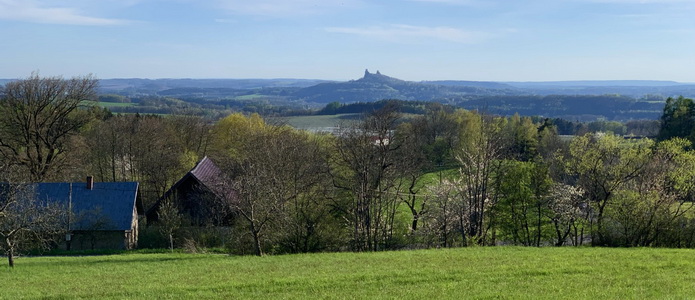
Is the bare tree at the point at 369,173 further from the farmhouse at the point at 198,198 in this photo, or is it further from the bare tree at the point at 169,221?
the bare tree at the point at 169,221

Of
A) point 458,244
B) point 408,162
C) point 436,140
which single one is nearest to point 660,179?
point 458,244

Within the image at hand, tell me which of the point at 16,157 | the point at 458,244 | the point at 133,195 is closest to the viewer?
the point at 458,244

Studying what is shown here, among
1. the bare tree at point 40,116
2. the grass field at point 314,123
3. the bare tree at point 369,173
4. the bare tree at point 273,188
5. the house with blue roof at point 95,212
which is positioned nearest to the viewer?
the bare tree at point 273,188

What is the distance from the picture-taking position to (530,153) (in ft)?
265

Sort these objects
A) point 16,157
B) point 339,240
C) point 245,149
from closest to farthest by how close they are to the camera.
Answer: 1. point 339,240
2. point 16,157
3. point 245,149

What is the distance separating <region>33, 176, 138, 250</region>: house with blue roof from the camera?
127ft

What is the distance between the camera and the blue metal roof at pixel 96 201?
127 feet

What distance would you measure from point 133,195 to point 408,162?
64.3 feet

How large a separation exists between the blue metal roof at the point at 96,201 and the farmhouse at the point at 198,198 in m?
2.77

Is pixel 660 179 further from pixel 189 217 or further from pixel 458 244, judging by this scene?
pixel 189 217

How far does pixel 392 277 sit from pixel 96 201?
90.9 ft

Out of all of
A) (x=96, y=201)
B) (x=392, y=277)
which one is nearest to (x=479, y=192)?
(x=392, y=277)

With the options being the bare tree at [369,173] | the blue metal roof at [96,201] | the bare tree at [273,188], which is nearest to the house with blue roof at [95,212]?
the blue metal roof at [96,201]

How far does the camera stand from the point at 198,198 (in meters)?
41.5
